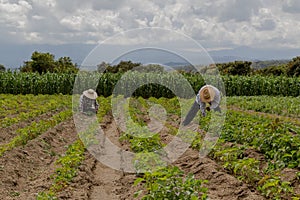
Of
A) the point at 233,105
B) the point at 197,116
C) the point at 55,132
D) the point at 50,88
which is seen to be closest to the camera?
the point at 55,132

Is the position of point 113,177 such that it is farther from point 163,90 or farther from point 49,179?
point 163,90

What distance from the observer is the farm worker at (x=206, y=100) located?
1181 centimetres

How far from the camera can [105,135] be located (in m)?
12.5

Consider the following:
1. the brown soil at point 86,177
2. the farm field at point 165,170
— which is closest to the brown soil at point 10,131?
the farm field at point 165,170

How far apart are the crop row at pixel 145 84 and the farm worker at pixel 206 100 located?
15059 mm

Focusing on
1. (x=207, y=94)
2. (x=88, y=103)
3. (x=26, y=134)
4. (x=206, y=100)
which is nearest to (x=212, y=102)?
(x=206, y=100)

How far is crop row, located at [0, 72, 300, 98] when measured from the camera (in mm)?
28672

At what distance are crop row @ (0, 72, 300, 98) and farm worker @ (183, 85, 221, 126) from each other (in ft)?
49.4

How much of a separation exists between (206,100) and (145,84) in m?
18.4

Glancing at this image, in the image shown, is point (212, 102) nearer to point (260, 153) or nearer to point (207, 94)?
point (207, 94)

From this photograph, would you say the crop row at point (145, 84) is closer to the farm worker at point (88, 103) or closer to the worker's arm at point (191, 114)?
the farm worker at point (88, 103)

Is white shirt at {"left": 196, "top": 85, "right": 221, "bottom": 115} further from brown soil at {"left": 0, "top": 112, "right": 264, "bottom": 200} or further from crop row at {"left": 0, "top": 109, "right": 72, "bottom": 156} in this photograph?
crop row at {"left": 0, "top": 109, "right": 72, "bottom": 156}

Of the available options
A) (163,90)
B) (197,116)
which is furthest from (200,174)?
(163,90)

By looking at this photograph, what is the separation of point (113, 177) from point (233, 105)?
48.7 feet
